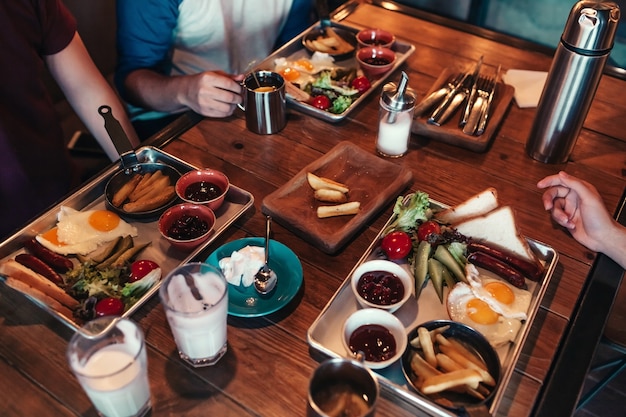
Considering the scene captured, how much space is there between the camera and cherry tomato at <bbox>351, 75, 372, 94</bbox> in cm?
234

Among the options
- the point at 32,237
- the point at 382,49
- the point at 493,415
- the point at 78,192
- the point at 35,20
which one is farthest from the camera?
the point at 382,49

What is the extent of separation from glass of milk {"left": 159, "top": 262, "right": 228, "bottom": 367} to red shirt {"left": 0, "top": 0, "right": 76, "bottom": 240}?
1.09 metres

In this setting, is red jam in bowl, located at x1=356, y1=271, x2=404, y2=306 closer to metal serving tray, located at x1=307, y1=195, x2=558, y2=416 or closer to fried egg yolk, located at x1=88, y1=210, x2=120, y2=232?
metal serving tray, located at x1=307, y1=195, x2=558, y2=416

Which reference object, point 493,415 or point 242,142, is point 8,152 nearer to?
point 242,142

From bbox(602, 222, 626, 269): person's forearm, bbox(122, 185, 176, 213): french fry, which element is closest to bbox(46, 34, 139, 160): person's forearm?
bbox(122, 185, 176, 213): french fry

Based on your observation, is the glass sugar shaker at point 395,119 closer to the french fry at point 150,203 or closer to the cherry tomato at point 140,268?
the french fry at point 150,203

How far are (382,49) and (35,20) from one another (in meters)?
1.43

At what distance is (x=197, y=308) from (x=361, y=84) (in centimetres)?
139

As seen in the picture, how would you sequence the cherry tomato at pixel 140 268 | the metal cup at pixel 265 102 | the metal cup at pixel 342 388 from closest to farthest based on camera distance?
1. the metal cup at pixel 342 388
2. the cherry tomato at pixel 140 268
3. the metal cup at pixel 265 102

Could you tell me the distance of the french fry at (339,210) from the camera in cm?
175

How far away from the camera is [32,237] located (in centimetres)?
165

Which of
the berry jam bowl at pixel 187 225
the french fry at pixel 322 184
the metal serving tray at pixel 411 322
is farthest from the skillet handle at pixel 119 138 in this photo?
the metal serving tray at pixel 411 322

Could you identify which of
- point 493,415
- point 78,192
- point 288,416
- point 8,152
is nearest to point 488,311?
point 493,415

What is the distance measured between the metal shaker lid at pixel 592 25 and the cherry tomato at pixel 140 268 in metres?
1.53
